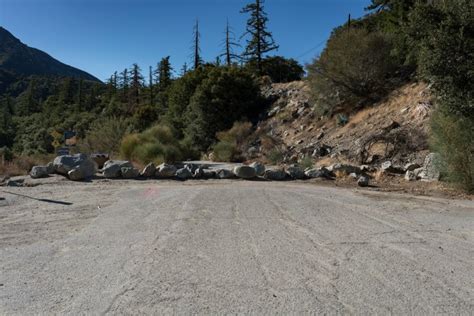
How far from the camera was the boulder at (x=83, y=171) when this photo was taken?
15562mm

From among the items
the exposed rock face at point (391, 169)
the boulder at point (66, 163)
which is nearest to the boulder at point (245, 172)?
the exposed rock face at point (391, 169)

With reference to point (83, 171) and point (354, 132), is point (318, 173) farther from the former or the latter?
point (83, 171)

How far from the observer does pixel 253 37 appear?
53.5m

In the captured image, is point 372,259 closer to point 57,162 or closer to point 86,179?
point 86,179

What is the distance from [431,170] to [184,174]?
8.08 metres

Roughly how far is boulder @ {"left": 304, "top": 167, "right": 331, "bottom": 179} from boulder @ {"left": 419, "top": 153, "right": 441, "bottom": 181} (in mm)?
3040

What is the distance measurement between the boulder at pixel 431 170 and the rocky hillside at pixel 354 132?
1.65m

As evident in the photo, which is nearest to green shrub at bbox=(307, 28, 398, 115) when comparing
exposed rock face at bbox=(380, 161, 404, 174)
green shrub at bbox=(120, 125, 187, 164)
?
green shrub at bbox=(120, 125, 187, 164)

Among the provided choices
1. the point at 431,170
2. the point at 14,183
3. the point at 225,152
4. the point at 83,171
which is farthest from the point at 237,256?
the point at 225,152

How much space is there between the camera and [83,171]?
1592cm

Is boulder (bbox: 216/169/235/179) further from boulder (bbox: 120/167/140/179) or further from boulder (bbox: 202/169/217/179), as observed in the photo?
boulder (bbox: 120/167/140/179)

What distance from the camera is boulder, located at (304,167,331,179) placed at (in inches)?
630

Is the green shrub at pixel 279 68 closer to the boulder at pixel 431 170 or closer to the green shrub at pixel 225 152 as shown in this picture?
the green shrub at pixel 225 152

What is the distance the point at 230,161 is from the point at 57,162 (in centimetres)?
1412
